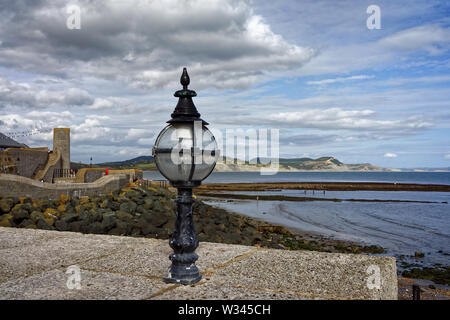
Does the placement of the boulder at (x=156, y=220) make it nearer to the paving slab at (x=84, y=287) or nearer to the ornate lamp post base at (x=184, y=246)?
the paving slab at (x=84, y=287)

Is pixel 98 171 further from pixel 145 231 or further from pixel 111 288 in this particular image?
pixel 111 288

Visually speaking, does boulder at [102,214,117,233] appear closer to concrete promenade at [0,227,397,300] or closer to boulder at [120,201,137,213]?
boulder at [120,201,137,213]

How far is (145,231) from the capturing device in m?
11.1

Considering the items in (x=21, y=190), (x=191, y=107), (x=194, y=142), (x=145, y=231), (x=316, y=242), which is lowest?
(x=316, y=242)

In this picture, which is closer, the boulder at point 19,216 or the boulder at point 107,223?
the boulder at point 107,223

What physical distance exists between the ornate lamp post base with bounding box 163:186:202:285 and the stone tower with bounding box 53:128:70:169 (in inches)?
924

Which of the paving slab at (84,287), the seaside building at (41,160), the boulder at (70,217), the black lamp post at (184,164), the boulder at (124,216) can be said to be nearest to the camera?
the paving slab at (84,287)

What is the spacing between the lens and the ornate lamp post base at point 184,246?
336 cm

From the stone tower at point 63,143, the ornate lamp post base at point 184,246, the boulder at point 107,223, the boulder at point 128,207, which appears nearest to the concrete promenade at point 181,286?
the ornate lamp post base at point 184,246

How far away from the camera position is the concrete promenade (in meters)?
3.10

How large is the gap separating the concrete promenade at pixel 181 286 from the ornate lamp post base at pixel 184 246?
0.10 m

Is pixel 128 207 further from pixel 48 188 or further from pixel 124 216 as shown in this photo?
pixel 48 188
